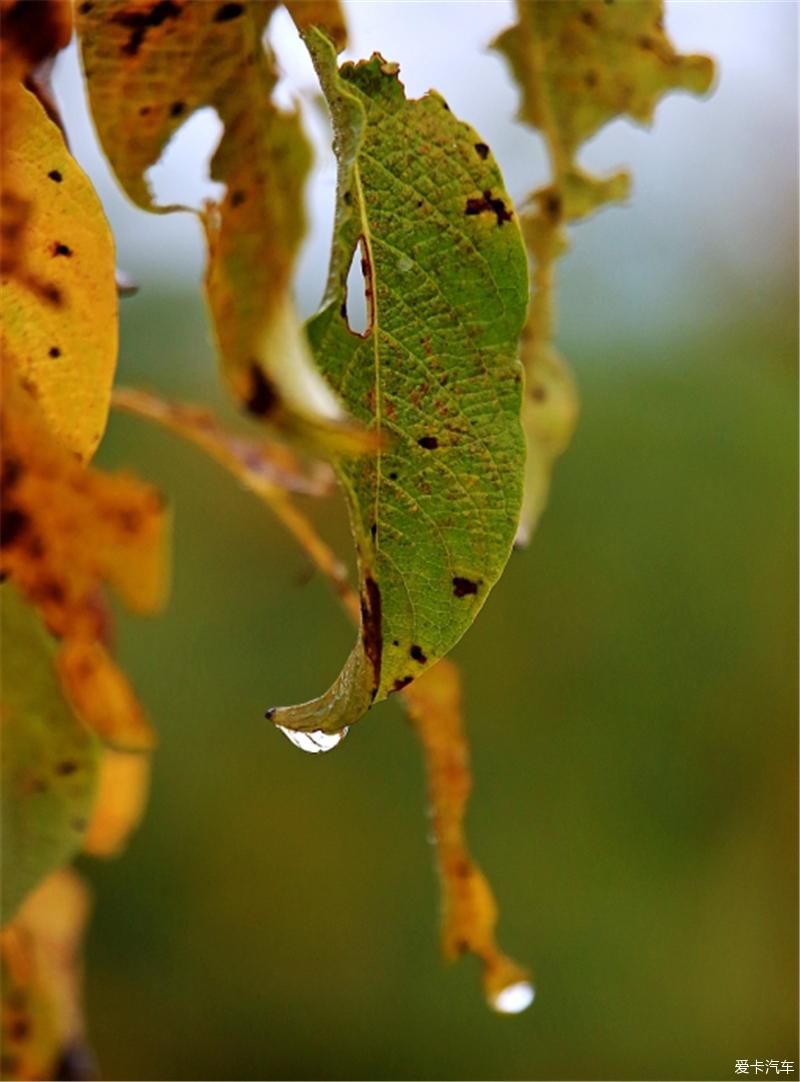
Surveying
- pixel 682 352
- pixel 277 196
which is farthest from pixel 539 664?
pixel 277 196

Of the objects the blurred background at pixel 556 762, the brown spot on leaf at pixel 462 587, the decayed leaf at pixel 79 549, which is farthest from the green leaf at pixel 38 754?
the blurred background at pixel 556 762

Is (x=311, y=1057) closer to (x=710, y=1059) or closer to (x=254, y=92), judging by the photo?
(x=710, y=1059)

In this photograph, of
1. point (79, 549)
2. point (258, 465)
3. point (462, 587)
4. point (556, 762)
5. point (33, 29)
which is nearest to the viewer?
point (462, 587)

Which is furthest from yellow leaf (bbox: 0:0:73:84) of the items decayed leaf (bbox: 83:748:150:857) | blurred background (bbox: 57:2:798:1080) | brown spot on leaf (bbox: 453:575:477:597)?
blurred background (bbox: 57:2:798:1080)

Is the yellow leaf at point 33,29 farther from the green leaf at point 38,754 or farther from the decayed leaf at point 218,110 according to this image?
the green leaf at point 38,754

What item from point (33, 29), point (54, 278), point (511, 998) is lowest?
point (511, 998)

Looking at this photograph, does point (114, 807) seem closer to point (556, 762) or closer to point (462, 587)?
point (462, 587)

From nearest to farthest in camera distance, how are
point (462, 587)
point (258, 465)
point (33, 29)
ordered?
point (462, 587) → point (33, 29) → point (258, 465)

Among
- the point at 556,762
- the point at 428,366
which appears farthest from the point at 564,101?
the point at 556,762
